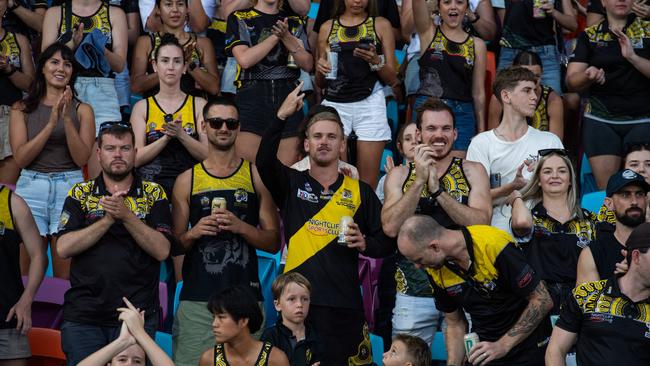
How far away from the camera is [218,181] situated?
869 centimetres

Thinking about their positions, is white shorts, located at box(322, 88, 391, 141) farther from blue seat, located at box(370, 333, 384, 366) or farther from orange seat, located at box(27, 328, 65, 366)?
orange seat, located at box(27, 328, 65, 366)

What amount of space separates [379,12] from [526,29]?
1.40 metres

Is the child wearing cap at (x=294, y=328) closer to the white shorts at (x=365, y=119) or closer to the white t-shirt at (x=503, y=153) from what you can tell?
the white t-shirt at (x=503, y=153)

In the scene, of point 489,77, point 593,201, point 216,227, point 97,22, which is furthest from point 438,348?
point 97,22

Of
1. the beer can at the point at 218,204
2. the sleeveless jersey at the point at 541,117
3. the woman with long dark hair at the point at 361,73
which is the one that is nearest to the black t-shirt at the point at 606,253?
the beer can at the point at 218,204

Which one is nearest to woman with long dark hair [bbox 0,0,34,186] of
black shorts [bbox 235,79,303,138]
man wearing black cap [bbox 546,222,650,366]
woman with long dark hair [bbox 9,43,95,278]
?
woman with long dark hair [bbox 9,43,95,278]

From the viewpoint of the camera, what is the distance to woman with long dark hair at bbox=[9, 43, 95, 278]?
9.34 metres

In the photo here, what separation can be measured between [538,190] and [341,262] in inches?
62.3

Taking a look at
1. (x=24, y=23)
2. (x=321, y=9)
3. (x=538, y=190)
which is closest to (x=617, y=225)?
(x=538, y=190)

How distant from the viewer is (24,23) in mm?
11484

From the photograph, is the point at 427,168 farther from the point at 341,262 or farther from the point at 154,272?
the point at 154,272

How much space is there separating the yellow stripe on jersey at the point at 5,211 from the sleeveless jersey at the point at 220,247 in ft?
4.14

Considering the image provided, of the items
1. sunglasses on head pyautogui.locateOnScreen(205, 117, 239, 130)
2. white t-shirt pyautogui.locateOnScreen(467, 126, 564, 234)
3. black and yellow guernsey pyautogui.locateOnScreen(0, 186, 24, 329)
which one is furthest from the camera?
white t-shirt pyautogui.locateOnScreen(467, 126, 564, 234)

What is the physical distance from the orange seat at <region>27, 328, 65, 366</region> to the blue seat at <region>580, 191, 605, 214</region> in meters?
4.21
